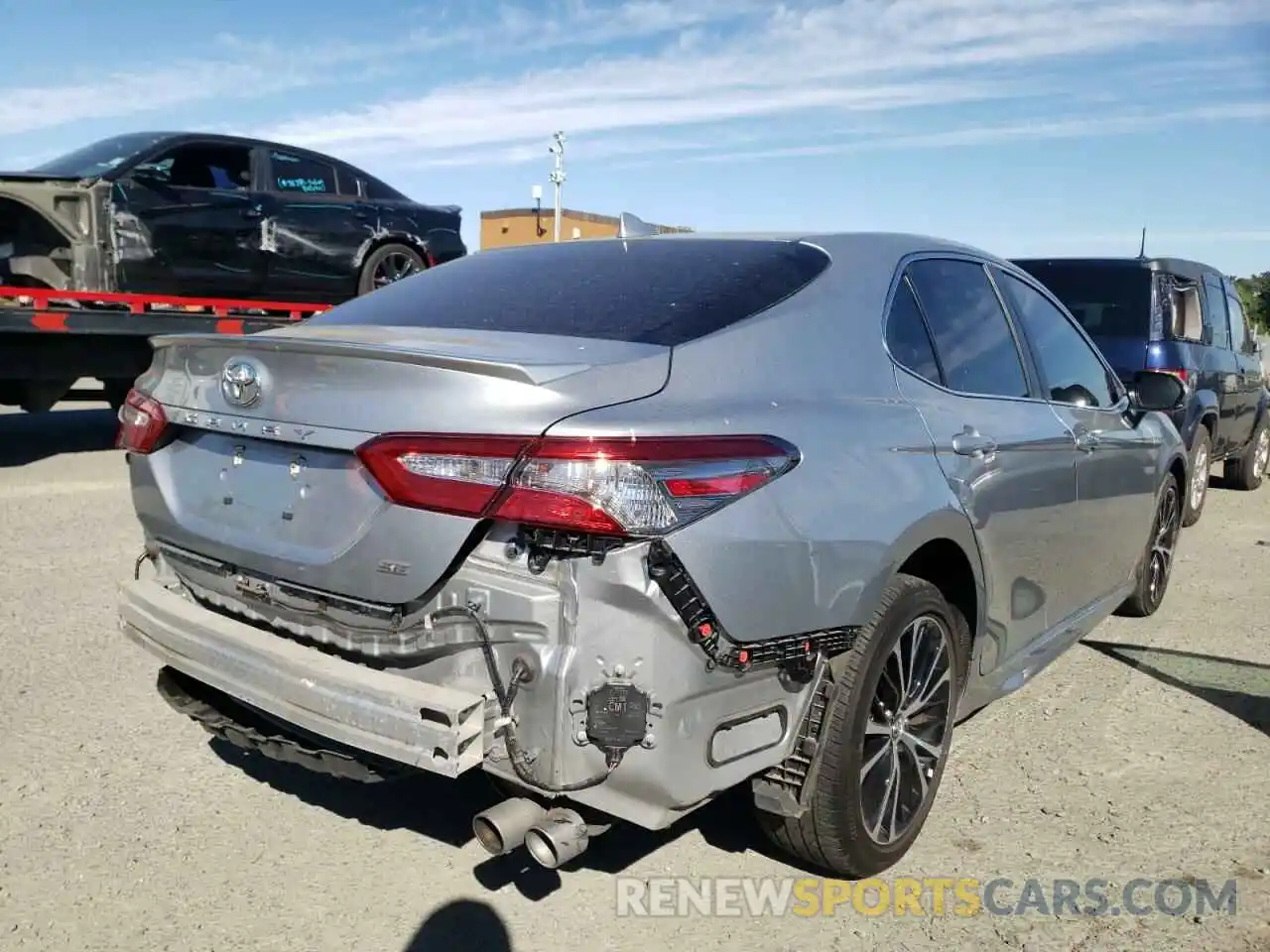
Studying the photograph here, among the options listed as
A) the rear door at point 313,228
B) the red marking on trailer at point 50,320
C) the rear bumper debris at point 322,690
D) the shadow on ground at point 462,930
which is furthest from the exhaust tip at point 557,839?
the rear door at point 313,228

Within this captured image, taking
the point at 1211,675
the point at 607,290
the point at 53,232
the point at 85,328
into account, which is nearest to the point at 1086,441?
the point at 1211,675

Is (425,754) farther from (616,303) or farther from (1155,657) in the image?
(1155,657)

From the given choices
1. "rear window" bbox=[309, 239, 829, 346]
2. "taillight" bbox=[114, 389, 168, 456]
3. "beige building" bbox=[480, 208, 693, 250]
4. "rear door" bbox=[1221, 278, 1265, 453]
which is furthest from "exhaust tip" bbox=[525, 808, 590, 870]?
"beige building" bbox=[480, 208, 693, 250]

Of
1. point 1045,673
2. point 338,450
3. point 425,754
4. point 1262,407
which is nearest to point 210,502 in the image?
point 338,450

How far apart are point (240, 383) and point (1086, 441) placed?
2.95 m

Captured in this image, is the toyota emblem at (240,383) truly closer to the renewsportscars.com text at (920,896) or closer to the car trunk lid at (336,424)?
the car trunk lid at (336,424)

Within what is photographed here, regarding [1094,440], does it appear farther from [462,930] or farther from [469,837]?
[462,930]

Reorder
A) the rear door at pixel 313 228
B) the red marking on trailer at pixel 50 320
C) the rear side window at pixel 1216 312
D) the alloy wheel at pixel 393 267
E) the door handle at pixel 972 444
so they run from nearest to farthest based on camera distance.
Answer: the door handle at pixel 972 444 → the red marking on trailer at pixel 50 320 → the rear side window at pixel 1216 312 → the rear door at pixel 313 228 → the alloy wheel at pixel 393 267

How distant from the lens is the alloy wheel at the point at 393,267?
10000 millimetres

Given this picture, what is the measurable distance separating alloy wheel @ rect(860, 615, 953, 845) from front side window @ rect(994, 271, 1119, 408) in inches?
53.8

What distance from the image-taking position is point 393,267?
1011cm

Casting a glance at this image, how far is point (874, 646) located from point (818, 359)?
28.3 inches

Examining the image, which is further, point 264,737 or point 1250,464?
point 1250,464

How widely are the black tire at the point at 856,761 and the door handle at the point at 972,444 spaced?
0.41 meters
